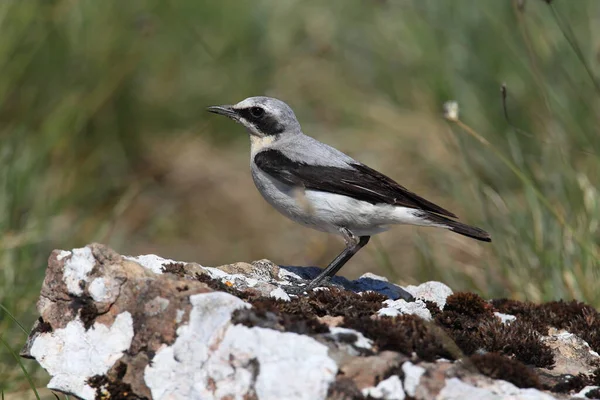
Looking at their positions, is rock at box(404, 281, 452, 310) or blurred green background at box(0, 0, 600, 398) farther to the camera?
blurred green background at box(0, 0, 600, 398)


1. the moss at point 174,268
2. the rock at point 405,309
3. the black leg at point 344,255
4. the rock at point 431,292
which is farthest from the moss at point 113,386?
the rock at point 431,292

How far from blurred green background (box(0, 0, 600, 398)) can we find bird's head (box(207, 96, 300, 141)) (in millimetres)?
1536

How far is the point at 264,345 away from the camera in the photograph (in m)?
3.54

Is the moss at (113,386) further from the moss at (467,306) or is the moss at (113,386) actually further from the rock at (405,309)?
the moss at (467,306)

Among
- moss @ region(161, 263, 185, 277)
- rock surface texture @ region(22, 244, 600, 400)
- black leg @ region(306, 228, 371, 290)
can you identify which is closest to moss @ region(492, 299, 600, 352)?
rock surface texture @ region(22, 244, 600, 400)

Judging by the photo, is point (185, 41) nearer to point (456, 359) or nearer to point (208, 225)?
point (208, 225)

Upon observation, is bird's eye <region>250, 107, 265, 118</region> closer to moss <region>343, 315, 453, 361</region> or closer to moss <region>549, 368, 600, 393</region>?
moss <region>343, 315, 453, 361</region>

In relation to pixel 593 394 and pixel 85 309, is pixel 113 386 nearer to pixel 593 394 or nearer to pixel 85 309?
pixel 85 309

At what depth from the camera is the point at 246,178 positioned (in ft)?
37.2

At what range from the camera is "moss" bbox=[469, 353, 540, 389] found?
11.7ft

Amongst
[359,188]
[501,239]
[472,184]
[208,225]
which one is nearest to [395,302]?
[359,188]

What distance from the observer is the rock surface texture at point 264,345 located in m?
3.44

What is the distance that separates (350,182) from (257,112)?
124cm

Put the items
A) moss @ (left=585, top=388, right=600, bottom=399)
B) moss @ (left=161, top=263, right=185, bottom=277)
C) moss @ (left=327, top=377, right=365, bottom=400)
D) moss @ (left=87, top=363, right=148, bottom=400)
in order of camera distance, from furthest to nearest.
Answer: moss @ (left=161, top=263, right=185, bottom=277)
moss @ (left=87, top=363, right=148, bottom=400)
moss @ (left=585, top=388, right=600, bottom=399)
moss @ (left=327, top=377, right=365, bottom=400)
